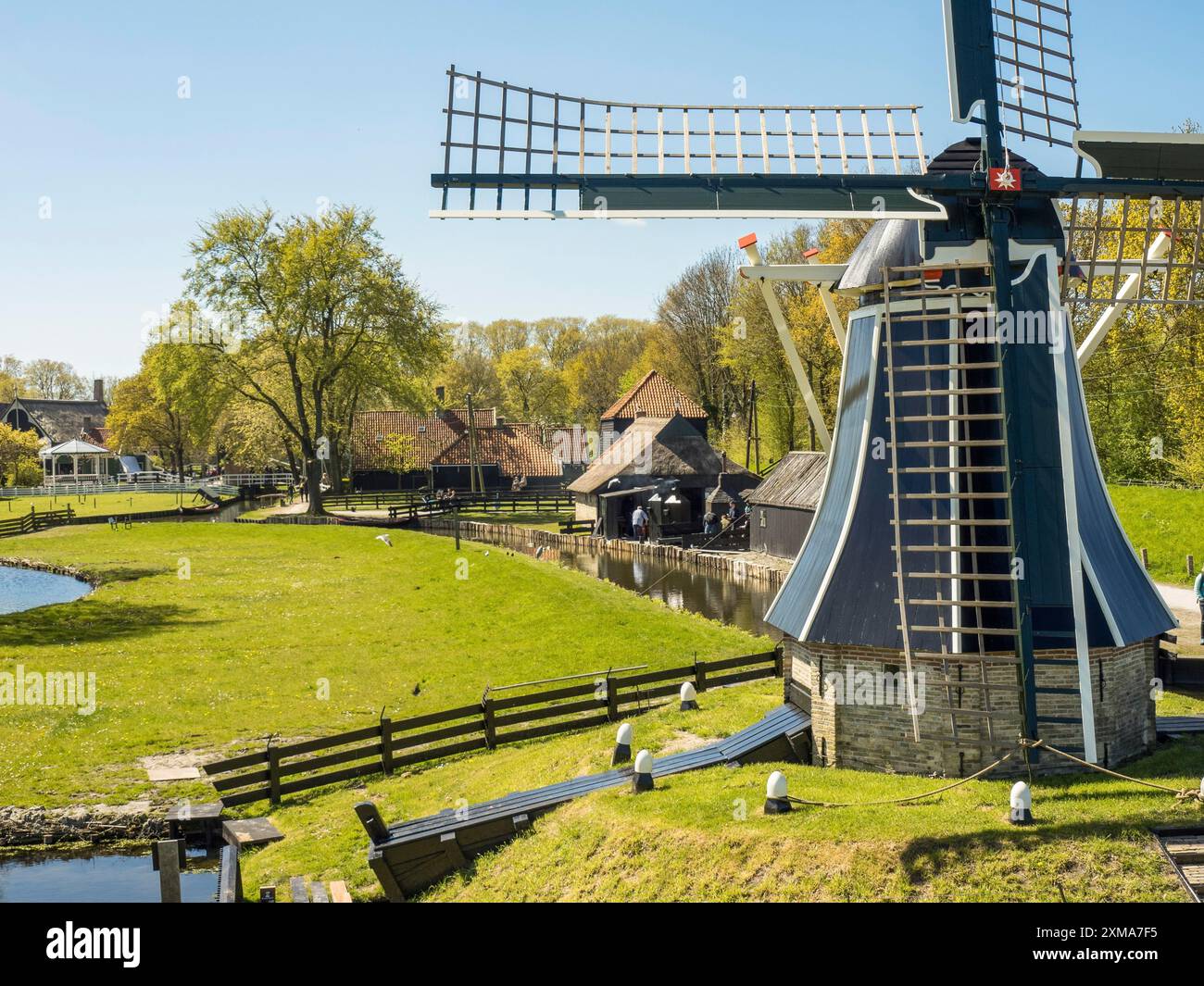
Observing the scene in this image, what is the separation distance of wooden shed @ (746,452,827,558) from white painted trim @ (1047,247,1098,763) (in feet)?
72.1

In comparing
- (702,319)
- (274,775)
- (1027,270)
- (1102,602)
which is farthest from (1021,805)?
(702,319)

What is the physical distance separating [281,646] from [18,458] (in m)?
66.7

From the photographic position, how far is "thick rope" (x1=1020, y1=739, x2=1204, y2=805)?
430 inches

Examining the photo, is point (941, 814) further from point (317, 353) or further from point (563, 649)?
point (317, 353)

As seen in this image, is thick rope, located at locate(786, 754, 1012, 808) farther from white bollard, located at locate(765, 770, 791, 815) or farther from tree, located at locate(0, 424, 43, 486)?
tree, located at locate(0, 424, 43, 486)

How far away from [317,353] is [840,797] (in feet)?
164

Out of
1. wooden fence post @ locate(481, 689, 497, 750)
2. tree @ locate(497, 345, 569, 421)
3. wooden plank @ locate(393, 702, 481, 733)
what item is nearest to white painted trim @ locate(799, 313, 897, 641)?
wooden fence post @ locate(481, 689, 497, 750)

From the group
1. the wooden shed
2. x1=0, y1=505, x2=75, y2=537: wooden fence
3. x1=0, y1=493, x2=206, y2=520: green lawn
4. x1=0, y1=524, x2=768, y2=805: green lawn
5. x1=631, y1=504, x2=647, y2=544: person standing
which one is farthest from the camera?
x1=0, y1=493, x2=206, y2=520: green lawn

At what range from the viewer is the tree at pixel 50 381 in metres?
130

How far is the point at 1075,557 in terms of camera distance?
12.2m

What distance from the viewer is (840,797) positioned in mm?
11570

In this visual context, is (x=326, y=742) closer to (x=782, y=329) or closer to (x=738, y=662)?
(x=738, y=662)

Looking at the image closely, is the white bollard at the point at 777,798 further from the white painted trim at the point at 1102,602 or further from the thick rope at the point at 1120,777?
the white painted trim at the point at 1102,602
